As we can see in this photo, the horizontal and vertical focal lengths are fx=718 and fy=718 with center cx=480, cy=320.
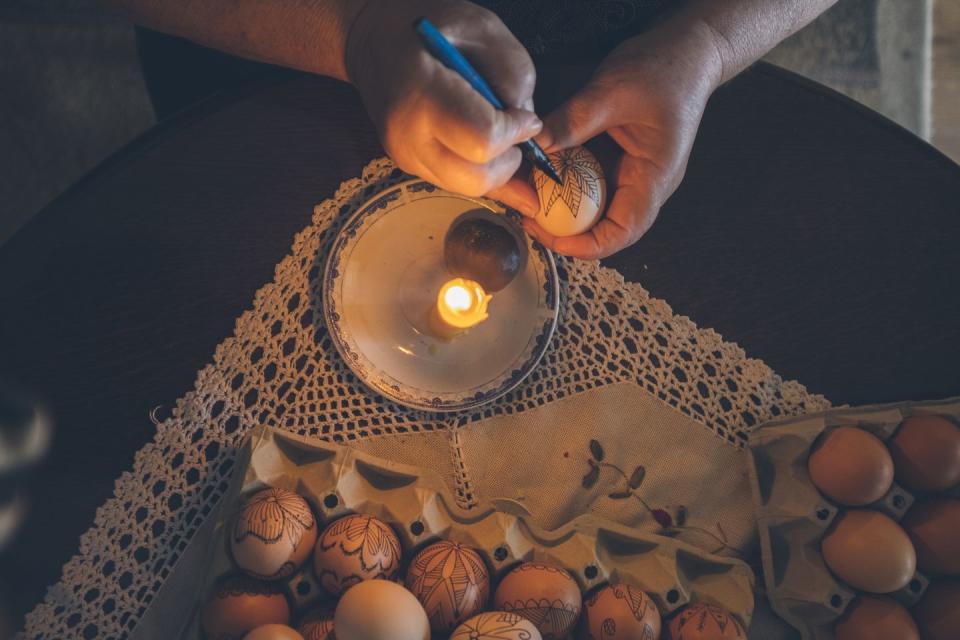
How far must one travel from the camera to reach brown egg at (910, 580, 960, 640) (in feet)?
2.13

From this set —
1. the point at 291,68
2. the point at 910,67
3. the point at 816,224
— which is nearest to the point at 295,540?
the point at 291,68

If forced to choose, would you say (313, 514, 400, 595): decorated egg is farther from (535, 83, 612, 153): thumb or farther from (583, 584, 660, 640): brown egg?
(535, 83, 612, 153): thumb

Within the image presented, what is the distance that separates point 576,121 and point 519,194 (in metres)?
0.08

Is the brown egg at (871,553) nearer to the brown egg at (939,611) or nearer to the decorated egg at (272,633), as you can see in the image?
the brown egg at (939,611)

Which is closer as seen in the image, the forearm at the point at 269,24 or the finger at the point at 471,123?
the finger at the point at 471,123

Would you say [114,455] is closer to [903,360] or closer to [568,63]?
[568,63]

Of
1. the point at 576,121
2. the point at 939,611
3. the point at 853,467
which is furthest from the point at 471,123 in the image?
the point at 939,611

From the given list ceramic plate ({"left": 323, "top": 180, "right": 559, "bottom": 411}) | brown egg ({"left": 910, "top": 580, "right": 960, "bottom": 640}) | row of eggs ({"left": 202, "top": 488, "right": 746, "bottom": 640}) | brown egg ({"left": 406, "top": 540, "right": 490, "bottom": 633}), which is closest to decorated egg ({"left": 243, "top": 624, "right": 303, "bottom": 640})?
row of eggs ({"left": 202, "top": 488, "right": 746, "bottom": 640})

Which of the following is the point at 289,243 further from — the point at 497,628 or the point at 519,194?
the point at 497,628

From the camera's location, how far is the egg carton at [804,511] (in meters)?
0.67

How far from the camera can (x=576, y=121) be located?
654mm

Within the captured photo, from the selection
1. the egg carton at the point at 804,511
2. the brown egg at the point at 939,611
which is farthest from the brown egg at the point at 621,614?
the brown egg at the point at 939,611

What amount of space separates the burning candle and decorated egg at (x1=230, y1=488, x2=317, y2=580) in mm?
210

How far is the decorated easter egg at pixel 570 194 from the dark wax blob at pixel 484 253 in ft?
0.14
